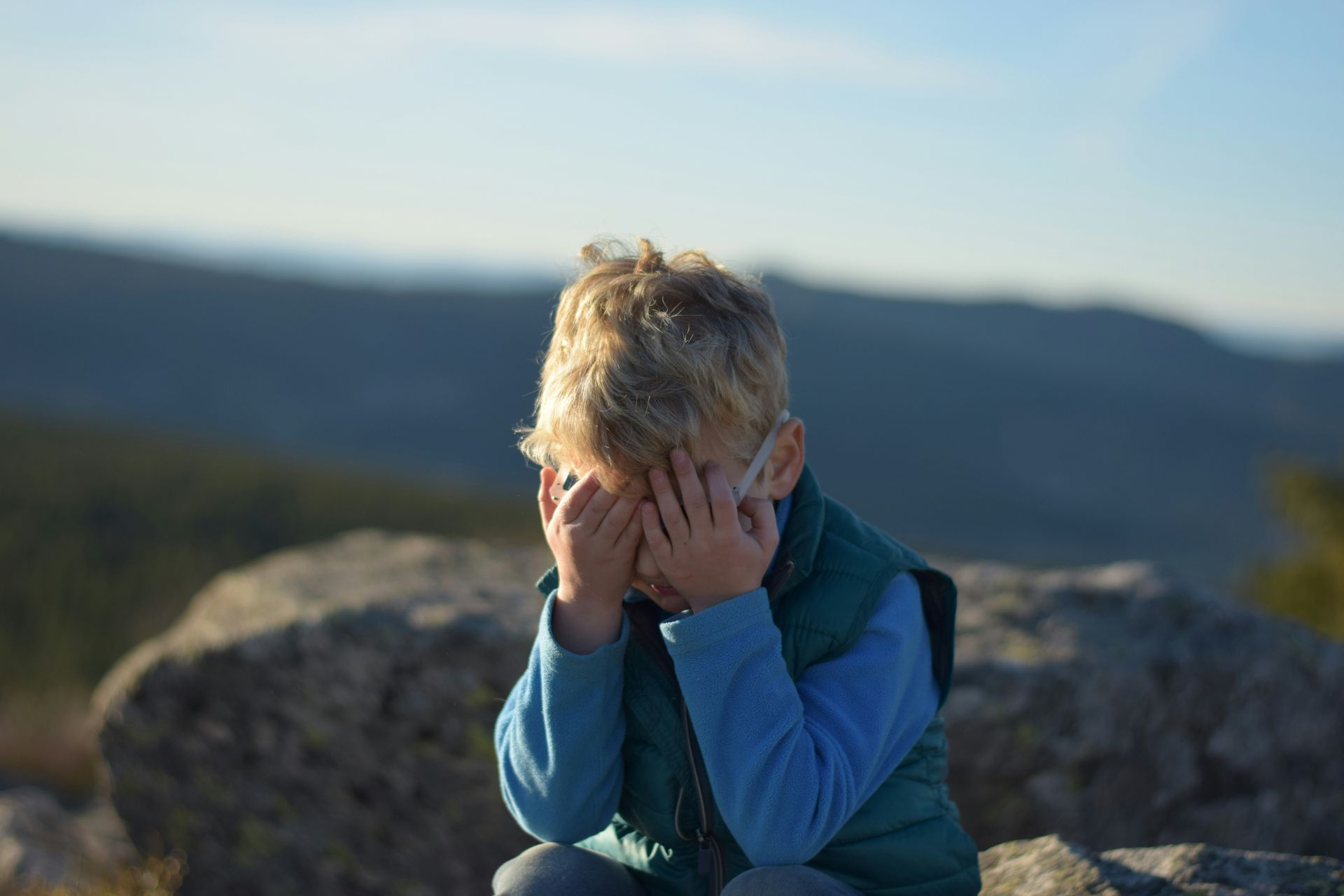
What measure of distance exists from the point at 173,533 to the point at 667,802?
32.1 feet

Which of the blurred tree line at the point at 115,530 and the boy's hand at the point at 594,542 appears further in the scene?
the blurred tree line at the point at 115,530

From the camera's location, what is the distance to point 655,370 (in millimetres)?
1814

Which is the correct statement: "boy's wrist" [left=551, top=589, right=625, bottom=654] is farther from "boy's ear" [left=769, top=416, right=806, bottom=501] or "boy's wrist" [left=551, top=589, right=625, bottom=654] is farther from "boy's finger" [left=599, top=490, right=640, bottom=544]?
"boy's ear" [left=769, top=416, right=806, bottom=501]

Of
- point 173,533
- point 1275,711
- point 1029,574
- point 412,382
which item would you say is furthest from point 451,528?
point 412,382

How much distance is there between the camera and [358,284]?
6925 centimetres

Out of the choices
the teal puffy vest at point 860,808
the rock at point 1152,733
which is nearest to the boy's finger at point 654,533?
the teal puffy vest at point 860,808

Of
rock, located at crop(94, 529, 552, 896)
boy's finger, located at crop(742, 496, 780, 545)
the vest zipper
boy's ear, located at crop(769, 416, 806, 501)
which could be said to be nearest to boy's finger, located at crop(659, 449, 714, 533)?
boy's finger, located at crop(742, 496, 780, 545)

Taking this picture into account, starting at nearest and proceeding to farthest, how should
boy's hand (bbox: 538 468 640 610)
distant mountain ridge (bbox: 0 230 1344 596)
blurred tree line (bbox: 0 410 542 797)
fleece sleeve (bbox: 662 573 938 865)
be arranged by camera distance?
fleece sleeve (bbox: 662 573 938 865) < boy's hand (bbox: 538 468 640 610) < blurred tree line (bbox: 0 410 542 797) < distant mountain ridge (bbox: 0 230 1344 596)

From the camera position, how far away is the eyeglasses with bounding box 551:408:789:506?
6.26 feet

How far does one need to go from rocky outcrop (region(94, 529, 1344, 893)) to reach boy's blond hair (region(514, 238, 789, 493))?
→ 1592 millimetres

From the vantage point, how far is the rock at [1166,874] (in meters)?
1.95

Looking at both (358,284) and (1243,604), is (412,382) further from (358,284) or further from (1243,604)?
(1243,604)

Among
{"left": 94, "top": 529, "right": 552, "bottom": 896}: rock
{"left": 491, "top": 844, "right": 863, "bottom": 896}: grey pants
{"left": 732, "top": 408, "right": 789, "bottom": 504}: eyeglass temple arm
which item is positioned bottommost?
{"left": 94, "top": 529, "right": 552, "bottom": 896}: rock

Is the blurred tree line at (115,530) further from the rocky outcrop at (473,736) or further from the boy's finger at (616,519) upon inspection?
the boy's finger at (616,519)
